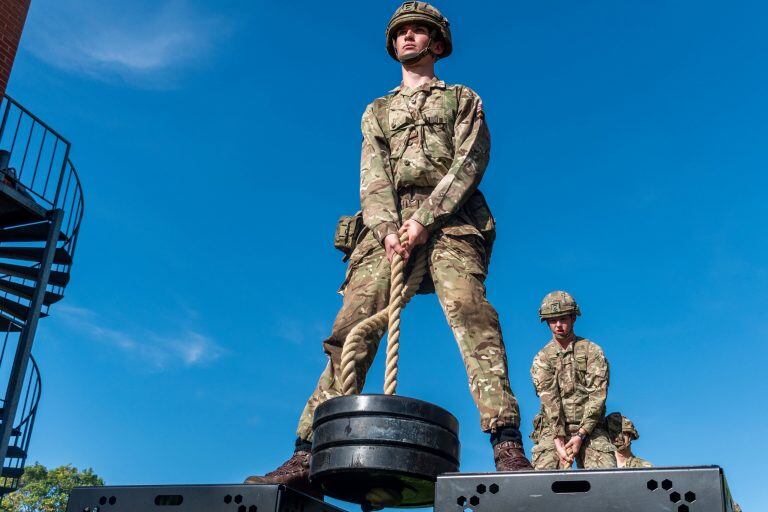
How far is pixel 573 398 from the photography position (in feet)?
26.9

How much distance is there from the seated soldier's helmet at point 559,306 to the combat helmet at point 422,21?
397cm

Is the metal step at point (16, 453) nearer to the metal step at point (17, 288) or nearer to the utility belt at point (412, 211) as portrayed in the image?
the metal step at point (17, 288)

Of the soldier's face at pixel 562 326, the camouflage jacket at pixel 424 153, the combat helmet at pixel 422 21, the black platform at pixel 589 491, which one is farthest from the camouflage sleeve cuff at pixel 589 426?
the black platform at pixel 589 491

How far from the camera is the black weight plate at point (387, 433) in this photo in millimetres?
3209

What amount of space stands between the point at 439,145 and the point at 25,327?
10.8 m

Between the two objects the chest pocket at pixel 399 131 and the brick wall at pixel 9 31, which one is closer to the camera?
the chest pocket at pixel 399 131

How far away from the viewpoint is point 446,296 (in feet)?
14.2

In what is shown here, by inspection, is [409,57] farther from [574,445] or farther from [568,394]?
[574,445]

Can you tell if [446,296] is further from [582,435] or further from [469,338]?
[582,435]

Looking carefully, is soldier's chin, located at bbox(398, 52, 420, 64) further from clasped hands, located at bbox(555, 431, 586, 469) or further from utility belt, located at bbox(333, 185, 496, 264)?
clasped hands, located at bbox(555, 431, 586, 469)

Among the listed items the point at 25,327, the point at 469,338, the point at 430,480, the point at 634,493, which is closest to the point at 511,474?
the point at 634,493

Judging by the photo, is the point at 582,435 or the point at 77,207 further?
the point at 77,207

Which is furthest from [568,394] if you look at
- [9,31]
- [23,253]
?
[9,31]

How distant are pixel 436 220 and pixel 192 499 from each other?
205 cm
